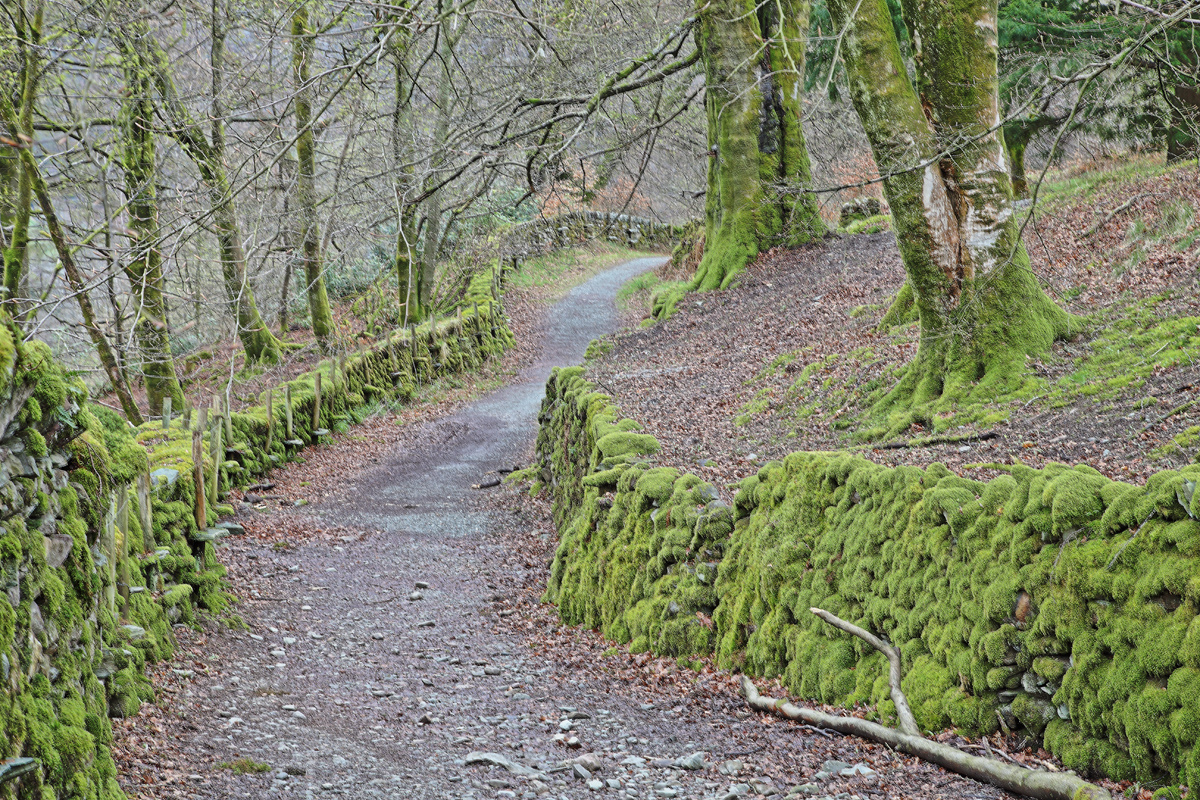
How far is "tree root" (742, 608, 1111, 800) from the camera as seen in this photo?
3.55 meters

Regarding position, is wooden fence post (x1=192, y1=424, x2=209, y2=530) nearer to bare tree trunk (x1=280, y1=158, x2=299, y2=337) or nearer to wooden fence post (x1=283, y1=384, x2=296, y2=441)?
bare tree trunk (x1=280, y1=158, x2=299, y2=337)

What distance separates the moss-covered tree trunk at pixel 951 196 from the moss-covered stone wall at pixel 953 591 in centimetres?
209

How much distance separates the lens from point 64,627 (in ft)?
13.4

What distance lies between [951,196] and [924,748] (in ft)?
16.8

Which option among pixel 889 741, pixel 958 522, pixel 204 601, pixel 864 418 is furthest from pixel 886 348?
pixel 204 601

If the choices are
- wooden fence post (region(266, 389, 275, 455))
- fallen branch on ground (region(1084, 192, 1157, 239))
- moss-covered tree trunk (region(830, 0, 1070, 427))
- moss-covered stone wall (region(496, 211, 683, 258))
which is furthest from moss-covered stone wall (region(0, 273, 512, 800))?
moss-covered stone wall (region(496, 211, 683, 258))

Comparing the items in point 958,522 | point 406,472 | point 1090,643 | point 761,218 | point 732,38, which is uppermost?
point 732,38

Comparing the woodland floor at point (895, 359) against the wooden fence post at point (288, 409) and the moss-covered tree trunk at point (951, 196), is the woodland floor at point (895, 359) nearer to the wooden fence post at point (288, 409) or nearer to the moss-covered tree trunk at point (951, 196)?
the moss-covered tree trunk at point (951, 196)

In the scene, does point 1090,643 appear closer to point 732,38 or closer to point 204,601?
point 204,601

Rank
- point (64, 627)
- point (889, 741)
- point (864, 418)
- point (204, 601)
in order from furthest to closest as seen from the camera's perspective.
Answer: point (864, 418) → point (204, 601) → point (889, 741) → point (64, 627)

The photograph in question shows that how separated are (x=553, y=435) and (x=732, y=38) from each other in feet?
23.0

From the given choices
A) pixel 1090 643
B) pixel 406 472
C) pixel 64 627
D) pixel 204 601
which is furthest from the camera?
pixel 406 472

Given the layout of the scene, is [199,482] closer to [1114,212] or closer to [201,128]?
[201,128]

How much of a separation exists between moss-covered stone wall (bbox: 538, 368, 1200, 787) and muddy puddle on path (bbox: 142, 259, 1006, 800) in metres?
0.46
